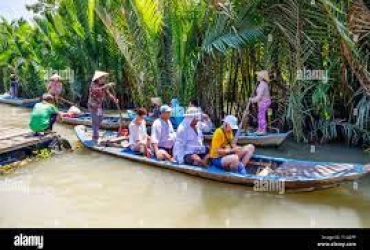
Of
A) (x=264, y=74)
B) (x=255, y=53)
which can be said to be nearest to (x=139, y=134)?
(x=264, y=74)

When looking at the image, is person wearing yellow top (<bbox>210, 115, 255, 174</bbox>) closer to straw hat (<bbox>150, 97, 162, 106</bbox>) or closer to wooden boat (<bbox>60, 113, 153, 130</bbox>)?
straw hat (<bbox>150, 97, 162, 106</bbox>)

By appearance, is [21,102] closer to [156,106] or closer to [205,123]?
[156,106]

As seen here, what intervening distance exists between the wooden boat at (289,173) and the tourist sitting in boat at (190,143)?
0.15m

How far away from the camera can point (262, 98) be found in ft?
34.5

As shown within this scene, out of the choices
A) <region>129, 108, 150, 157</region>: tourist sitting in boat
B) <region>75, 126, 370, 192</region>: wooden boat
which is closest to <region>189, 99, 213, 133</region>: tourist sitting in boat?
<region>129, 108, 150, 157</region>: tourist sitting in boat

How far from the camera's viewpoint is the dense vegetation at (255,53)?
31.1 feet

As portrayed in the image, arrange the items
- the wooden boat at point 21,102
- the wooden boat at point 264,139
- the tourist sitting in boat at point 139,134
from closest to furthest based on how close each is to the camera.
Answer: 1. the tourist sitting in boat at point 139,134
2. the wooden boat at point 264,139
3. the wooden boat at point 21,102

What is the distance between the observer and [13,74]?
70.8ft

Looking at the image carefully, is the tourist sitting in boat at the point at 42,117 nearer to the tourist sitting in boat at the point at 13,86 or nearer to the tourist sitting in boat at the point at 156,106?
the tourist sitting in boat at the point at 156,106

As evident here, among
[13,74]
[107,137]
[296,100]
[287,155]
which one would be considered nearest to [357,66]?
[296,100]

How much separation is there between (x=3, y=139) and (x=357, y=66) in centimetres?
701

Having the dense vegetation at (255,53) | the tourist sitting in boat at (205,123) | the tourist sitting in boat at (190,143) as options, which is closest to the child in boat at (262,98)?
the dense vegetation at (255,53)

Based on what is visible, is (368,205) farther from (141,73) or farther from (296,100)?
(141,73)

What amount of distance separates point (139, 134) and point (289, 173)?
325cm
